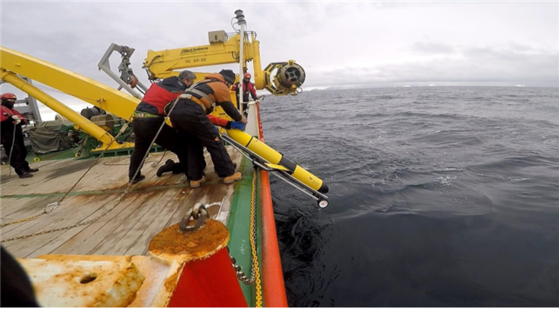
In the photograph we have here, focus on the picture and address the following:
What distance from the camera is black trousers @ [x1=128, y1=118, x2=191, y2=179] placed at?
11.9 ft

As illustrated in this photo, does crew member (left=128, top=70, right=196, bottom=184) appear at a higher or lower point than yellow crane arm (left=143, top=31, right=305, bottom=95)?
lower

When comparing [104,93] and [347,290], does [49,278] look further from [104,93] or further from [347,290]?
[104,93]

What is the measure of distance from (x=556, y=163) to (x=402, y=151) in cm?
359


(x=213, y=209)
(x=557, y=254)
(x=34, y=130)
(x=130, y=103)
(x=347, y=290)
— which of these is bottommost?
(x=347, y=290)

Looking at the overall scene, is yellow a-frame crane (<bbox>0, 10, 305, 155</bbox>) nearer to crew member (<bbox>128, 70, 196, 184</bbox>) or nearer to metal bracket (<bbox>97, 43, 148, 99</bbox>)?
metal bracket (<bbox>97, 43, 148, 99</bbox>)

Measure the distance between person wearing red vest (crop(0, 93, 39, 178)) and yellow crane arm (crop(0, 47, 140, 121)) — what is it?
0.68 meters

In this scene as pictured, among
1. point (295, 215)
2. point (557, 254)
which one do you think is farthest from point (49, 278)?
point (557, 254)

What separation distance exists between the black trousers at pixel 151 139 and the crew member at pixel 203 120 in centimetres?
25

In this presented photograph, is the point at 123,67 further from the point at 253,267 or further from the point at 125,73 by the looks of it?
the point at 253,267

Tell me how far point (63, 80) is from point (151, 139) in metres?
2.68

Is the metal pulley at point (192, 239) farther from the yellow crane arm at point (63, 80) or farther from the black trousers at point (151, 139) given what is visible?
the yellow crane arm at point (63, 80)

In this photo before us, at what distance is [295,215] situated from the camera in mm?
4664

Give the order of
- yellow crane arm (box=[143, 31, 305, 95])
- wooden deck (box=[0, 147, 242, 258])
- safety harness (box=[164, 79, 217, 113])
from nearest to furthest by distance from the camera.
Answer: wooden deck (box=[0, 147, 242, 258])
safety harness (box=[164, 79, 217, 113])
yellow crane arm (box=[143, 31, 305, 95])

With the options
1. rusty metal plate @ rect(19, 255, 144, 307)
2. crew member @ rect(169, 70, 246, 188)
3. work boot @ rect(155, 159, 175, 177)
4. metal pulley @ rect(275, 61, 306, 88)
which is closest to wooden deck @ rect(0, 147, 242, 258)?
work boot @ rect(155, 159, 175, 177)
